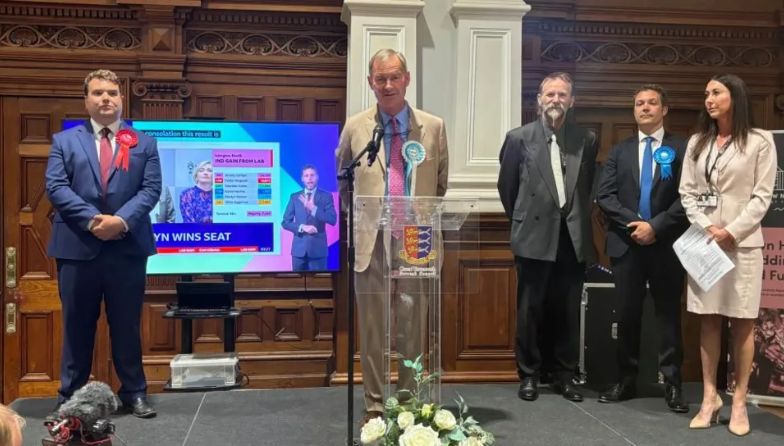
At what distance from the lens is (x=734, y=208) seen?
2.86 m

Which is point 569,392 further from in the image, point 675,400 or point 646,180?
point 646,180

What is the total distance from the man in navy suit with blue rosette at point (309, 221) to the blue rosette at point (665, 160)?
166 centimetres

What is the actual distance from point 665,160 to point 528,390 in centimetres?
129

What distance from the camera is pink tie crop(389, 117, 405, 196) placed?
2.56 meters

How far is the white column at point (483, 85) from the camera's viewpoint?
3.90 meters

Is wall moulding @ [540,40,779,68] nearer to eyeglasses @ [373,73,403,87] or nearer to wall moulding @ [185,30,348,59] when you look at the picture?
wall moulding @ [185,30,348,59]

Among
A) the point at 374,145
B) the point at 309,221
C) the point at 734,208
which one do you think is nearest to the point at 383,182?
the point at 374,145

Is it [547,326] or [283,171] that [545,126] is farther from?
[283,171]

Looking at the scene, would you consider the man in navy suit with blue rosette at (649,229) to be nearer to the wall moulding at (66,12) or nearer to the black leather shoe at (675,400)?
the black leather shoe at (675,400)

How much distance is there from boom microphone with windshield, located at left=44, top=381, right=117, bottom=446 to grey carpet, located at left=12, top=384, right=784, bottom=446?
41cm

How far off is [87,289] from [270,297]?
1.53 metres

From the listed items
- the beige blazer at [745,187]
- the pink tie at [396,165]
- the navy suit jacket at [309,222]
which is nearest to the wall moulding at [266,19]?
the navy suit jacket at [309,222]

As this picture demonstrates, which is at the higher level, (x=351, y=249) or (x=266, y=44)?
(x=266, y=44)

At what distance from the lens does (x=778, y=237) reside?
3609 mm
